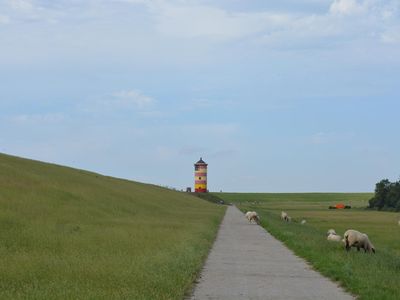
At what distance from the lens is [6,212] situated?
32469mm

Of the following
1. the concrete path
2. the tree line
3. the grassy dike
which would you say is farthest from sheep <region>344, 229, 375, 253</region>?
the tree line

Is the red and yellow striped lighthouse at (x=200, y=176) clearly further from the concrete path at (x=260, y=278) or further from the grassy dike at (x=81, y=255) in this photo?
the concrete path at (x=260, y=278)

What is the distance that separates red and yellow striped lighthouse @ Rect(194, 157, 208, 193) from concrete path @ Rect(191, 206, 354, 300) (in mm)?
109392

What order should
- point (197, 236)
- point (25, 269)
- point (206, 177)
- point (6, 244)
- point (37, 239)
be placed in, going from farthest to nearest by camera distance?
point (206, 177) < point (197, 236) < point (37, 239) < point (6, 244) < point (25, 269)

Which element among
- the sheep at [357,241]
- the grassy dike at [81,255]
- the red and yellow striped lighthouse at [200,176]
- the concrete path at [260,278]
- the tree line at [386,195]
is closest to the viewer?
the grassy dike at [81,255]

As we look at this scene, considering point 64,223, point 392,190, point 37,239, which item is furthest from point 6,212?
point 392,190

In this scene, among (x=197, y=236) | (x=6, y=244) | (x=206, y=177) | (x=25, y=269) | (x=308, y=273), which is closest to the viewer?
(x=25, y=269)

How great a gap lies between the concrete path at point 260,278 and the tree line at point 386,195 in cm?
10333

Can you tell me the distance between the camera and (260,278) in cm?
1723

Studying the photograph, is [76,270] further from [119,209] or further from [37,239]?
[119,209]

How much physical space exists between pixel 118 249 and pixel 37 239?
356cm

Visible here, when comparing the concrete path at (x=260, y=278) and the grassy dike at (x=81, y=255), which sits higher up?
the grassy dike at (x=81, y=255)

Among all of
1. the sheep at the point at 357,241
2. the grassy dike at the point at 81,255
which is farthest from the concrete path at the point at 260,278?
the sheep at the point at 357,241

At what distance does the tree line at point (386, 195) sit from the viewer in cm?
12519
